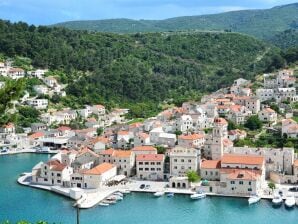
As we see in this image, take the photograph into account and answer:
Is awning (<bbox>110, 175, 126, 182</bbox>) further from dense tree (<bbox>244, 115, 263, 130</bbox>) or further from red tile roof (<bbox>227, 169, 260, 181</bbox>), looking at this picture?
dense tree (<bbox>244, 115, 263, 130</bbox>)

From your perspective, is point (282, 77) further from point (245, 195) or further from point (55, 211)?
point (55, 211)

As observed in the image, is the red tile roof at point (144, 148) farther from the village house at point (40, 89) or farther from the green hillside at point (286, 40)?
the green hillside at point (286, 40)

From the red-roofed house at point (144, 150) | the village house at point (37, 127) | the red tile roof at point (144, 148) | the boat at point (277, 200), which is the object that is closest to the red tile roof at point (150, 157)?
the red-roofed house at point (144, 150)

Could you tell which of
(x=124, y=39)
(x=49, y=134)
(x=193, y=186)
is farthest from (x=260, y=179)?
(x=124, y=39)

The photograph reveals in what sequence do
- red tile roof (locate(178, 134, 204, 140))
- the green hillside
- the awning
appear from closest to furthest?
the awning
red tile roof (locate(178, 134, 204, 140))
the green hillside

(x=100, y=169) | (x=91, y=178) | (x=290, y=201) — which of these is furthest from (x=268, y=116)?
(x=91, y=178)

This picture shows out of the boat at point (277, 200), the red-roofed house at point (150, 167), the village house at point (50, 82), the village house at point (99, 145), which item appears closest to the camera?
the boat at point (277, 200)

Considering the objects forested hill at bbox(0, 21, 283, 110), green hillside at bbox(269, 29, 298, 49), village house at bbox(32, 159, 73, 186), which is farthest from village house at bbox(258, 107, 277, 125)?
green hillside at bbox(269, 29, 298, 49)
